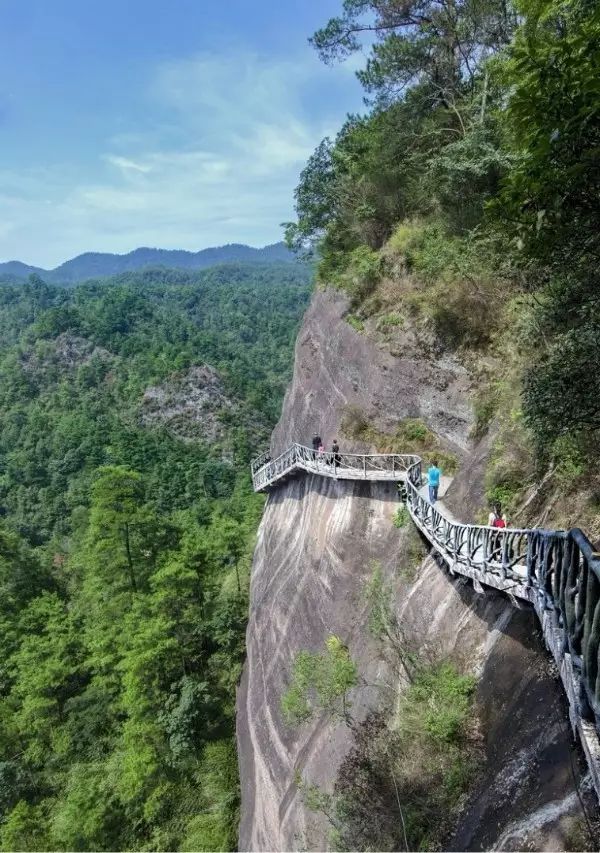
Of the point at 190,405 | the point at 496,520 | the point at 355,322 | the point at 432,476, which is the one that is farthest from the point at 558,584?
the point at 190,405

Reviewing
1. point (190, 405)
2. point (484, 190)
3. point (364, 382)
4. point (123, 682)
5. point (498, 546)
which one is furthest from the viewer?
point (190, 405)

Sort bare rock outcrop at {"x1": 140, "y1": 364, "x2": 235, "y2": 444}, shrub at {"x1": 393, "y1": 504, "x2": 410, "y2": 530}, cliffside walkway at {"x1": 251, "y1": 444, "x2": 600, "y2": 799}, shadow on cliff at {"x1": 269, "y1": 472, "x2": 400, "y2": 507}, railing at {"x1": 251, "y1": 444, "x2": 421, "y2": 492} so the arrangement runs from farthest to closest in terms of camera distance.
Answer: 1. bare rock outcrop at {"x1": 140, "y1": 364, "x2": 235, "y2": 444}
2. shadow on cliff at {"x1": 269, "y1": 472, "x2": 400, "y2": 507}
3. railing at {"x1": 251, "y1": 444, "x2": 421, "y2": 492}
4. shrub at {"x1": 393, "y1": 504, "x2": 410, "y2": 530}
5. cliffside walkway at {"x1": 251, "y1": 444, "x2": 600, "y2": 799}

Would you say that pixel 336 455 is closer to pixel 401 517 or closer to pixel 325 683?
pixel 401 517

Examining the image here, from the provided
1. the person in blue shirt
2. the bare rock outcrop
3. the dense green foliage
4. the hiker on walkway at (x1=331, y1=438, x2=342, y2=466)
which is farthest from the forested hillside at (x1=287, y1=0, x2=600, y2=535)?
the bare rock outcrop

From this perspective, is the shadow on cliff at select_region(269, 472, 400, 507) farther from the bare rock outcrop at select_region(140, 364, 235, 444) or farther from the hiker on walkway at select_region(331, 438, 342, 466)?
the bare rock outcrop at select_region(140, 364, 235, 444)

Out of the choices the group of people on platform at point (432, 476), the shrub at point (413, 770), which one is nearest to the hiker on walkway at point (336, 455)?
the group of people on platform at point (432, 476)

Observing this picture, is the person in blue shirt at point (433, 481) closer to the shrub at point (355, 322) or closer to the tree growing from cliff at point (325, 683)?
the tree growing from cliff at point (325, 683)
